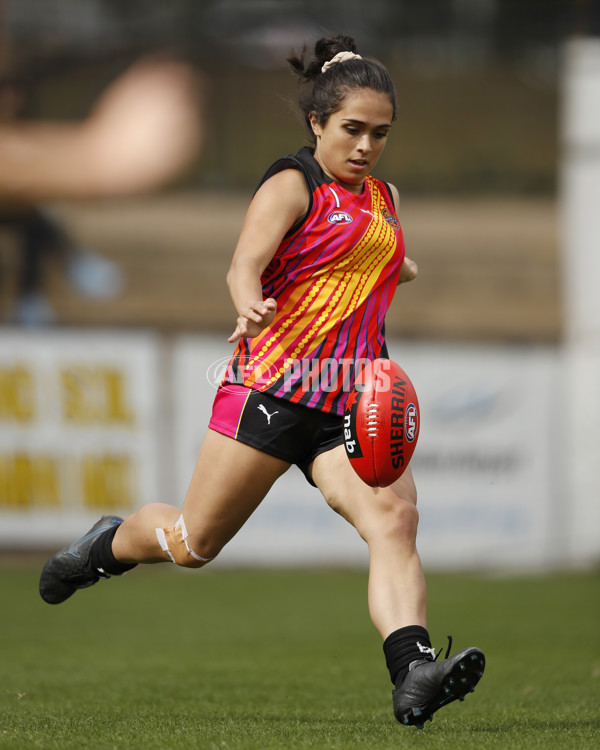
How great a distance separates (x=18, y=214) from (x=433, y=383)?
696 cm

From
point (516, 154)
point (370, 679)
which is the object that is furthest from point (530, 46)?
point (370, 679)

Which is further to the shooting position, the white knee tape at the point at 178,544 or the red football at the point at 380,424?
the white knee tape at the point at 178,544

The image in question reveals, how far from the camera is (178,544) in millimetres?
4020

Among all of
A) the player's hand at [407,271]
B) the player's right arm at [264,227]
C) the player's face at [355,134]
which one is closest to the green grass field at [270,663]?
the player's right arm at [264,227]

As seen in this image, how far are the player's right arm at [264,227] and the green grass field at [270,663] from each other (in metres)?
1.35

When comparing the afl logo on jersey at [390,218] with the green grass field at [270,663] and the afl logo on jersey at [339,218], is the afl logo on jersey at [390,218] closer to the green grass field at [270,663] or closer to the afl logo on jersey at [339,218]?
the afl logo on jersey at [339,218]

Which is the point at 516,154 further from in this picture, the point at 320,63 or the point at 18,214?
the point at 320,63

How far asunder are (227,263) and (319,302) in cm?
1252

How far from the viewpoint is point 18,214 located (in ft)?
50.5

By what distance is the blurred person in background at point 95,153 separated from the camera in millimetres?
15445

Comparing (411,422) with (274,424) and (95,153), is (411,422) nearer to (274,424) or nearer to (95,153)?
(274,424)

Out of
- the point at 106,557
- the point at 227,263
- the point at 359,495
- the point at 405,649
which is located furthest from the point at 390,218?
the point at 227,263

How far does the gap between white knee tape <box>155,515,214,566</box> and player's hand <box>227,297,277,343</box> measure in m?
0.87

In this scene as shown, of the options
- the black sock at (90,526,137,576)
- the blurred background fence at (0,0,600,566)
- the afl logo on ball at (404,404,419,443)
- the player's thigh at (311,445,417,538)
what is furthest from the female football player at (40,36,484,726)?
the blurred background fence at (0,0,600,566)
